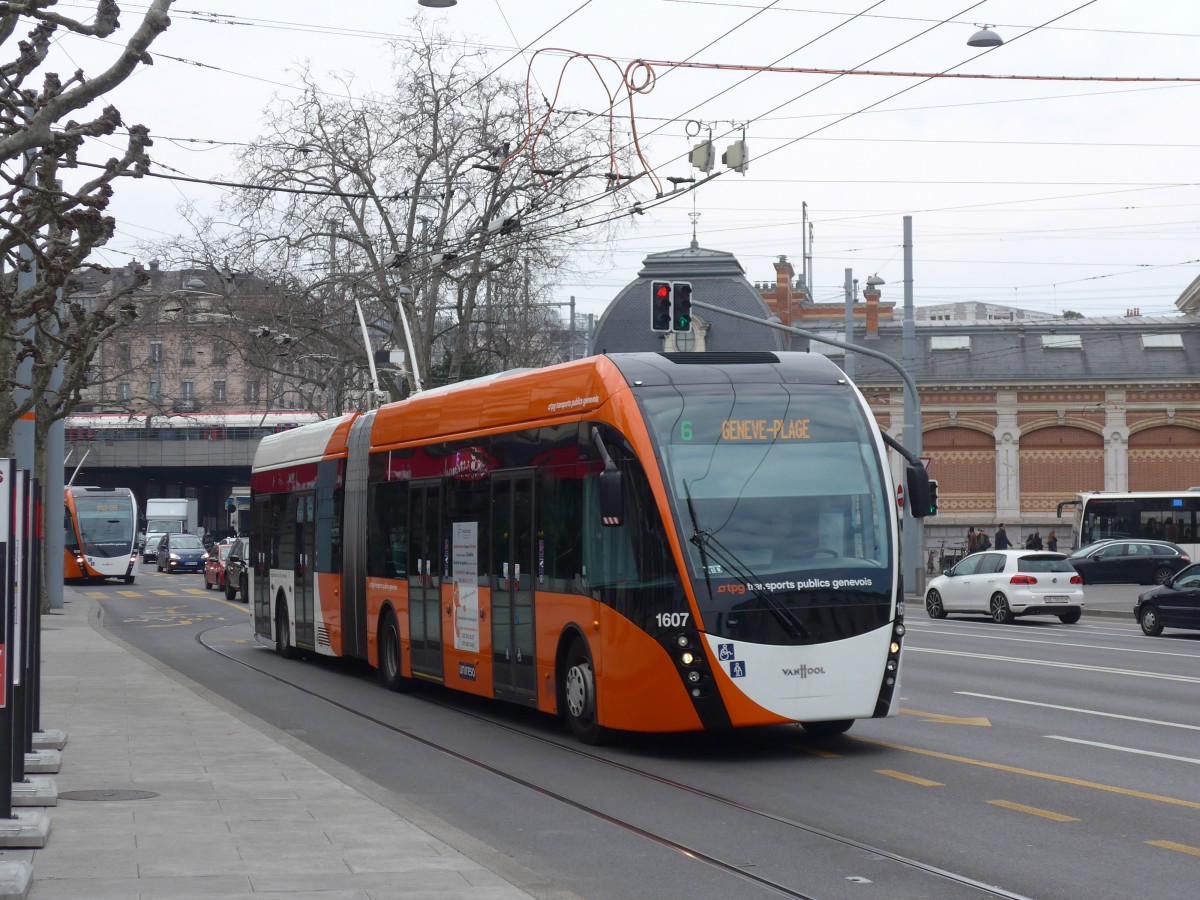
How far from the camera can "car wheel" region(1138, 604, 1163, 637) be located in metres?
27.5

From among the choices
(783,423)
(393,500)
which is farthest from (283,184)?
(783,423)

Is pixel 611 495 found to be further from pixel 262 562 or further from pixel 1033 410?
pixel 1033 410

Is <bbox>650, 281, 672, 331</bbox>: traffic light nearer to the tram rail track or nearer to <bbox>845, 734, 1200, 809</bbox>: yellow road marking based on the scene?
the tram rail track

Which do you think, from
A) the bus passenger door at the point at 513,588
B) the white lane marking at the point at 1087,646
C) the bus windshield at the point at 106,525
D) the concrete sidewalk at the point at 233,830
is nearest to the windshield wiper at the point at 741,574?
the bus passenger door at the point at 513,588

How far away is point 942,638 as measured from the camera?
26391mm

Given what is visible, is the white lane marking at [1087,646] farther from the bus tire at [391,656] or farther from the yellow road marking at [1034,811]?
the yellow road marking at [1034,811]

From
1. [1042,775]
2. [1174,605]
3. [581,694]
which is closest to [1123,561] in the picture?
[1174,605]

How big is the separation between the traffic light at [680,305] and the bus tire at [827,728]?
14674 millimetres

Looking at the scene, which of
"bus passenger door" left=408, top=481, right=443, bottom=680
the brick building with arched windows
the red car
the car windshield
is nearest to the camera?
"bus passenger door" left=408, top=481, right=443, bottom=680

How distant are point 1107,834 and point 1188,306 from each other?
6353 centimetres

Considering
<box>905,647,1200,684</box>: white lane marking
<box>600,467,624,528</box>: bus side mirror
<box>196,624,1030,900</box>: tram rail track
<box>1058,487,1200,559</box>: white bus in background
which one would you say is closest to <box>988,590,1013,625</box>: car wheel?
<box>905,647,1200,684</box>: white lane marking

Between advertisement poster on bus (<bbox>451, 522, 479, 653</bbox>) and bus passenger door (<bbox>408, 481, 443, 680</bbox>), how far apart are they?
55 centimetres

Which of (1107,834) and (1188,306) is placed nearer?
(1107,834)

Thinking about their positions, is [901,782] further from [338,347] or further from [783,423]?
[338,347]
